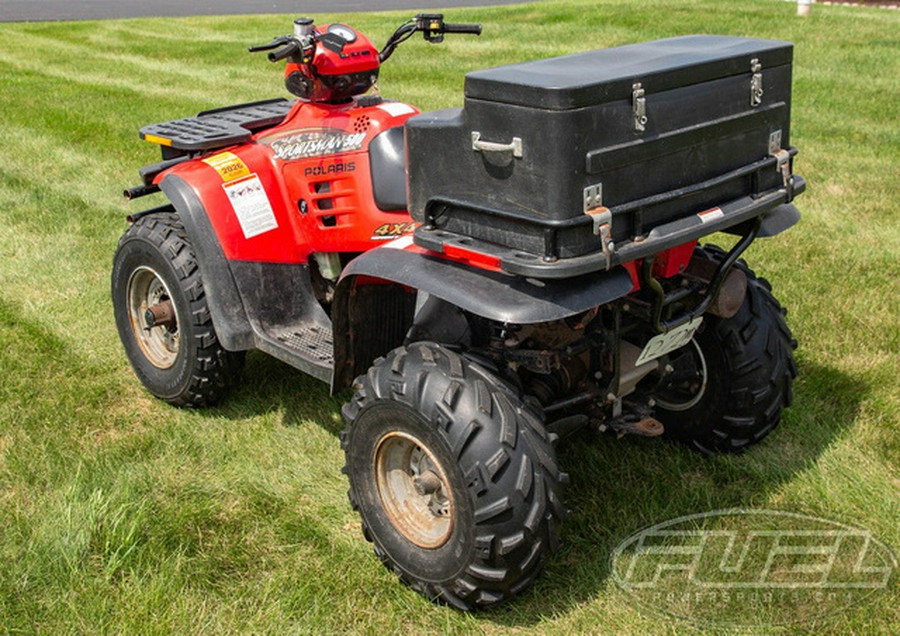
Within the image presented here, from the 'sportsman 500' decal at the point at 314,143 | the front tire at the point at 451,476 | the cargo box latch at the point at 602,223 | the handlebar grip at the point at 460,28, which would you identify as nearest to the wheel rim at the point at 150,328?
the 'sportsman 500' decal at the point at 314,143

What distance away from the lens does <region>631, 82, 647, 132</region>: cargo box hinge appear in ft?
9.43

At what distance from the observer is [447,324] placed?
359cm

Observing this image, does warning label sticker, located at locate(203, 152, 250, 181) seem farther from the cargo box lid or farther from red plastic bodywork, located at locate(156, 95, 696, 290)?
the cargo box lid

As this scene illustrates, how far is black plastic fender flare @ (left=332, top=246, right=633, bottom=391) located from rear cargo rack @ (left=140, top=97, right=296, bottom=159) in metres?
1.26

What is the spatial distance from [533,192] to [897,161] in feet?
20.8

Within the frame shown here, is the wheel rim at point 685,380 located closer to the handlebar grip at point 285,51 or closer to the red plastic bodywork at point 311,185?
the red plastic bodywork at point 311,185

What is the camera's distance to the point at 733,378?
3977mm

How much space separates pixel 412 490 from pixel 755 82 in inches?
66.5

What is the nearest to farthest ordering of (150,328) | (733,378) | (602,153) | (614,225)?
(602,153)
(614,225)
(733,378)
(150,328)

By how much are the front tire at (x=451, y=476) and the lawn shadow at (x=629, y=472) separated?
25cm

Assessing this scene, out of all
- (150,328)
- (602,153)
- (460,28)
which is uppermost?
(460,28)

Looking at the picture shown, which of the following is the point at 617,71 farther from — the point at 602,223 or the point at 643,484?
the point at 643,484

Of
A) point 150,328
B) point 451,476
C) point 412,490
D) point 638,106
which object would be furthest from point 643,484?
point 150,328

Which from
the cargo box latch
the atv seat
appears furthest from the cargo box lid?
the atv seat
